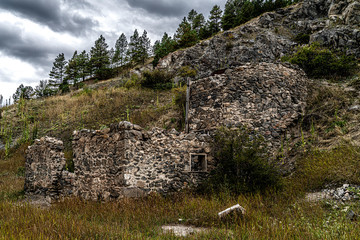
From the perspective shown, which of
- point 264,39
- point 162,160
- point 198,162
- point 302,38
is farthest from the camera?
point 264,39

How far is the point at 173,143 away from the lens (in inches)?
340

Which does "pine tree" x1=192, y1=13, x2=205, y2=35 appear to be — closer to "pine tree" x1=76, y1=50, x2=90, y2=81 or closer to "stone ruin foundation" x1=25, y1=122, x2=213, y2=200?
"pine tree" x1=76, y1=50, x2=90, y2=81

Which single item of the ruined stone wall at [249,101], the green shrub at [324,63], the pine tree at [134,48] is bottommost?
the ruined stone wall at [249,101]

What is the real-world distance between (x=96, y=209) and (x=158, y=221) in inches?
88.9

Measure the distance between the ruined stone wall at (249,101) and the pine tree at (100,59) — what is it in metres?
42.9

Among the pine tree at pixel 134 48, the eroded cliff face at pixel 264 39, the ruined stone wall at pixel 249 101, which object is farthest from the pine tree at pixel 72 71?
the ruined stone wall at pixel 249 101

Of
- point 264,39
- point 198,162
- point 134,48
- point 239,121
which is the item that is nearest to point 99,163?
point 198,162

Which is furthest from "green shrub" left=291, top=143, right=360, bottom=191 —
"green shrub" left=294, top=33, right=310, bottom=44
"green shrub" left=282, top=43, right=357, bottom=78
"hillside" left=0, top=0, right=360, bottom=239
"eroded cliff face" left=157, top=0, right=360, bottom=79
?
"green shrub" left=294, top=33, right=310, bottom=44

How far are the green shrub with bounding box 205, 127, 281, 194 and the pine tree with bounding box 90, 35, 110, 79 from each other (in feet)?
152

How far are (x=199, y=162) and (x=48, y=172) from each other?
6928 mm

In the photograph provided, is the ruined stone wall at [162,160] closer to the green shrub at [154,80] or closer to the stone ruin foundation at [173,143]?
the stone ruin foundation at [173,143]

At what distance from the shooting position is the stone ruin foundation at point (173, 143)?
7.67 meters

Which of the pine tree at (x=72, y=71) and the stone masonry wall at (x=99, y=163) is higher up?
the pine tree at (x=72, y=71)

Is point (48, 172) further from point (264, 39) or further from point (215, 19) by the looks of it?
point (215, 19)
